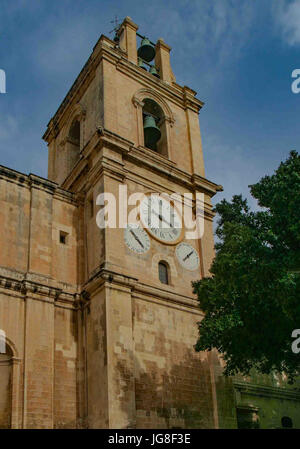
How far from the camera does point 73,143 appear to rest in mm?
29359

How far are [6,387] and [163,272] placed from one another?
7876 mm

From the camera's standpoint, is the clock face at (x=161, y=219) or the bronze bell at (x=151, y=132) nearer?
the clock face at (x=161, y=219)

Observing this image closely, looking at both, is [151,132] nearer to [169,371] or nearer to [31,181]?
[31,181]

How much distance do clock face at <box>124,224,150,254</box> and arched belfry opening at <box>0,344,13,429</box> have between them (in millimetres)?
6334

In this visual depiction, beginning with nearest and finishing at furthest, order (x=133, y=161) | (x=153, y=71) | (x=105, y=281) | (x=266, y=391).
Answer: (x=105, y=281), (x=266, y=391), (x=133, y=161), (x=153, y=71)

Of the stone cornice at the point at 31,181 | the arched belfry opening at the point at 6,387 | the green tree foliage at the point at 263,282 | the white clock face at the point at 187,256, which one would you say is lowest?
the arched belfry opening at the point at 6,387

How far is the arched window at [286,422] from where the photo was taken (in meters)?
24.3

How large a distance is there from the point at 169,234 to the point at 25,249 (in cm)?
627

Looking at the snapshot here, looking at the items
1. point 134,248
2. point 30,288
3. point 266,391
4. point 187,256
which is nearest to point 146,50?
point 187,256

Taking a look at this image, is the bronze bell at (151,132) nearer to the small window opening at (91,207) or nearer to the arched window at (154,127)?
the arched window at (154,127)

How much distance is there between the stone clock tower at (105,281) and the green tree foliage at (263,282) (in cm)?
331

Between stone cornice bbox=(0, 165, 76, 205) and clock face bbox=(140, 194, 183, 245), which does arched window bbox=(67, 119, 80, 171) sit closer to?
stone cornice bbox=(0, 165, 76, 205)

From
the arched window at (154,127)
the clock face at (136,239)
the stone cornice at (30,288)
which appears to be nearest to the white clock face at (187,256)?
the clock face at (136,239)
